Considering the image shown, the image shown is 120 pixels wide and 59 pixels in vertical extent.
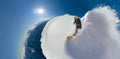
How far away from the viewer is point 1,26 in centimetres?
66

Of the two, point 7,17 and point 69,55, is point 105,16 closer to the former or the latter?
point 69,55

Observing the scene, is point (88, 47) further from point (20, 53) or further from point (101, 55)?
point (20, 53)

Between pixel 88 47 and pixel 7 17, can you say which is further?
pixel 7 17

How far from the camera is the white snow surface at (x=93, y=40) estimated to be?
1.66ft

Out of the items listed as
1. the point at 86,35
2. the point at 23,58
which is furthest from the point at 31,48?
the point at 86,35

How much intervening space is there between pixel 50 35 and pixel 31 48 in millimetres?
69

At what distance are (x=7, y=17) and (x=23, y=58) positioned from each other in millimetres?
140

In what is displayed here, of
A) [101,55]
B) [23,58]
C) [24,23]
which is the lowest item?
[101,55]

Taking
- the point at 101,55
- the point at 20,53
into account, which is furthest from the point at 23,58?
the point at 101,55

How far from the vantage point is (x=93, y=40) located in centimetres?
51

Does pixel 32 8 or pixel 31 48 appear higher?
pixel 32 8

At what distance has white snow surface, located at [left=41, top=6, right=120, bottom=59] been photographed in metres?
0.50

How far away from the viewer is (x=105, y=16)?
524 mm

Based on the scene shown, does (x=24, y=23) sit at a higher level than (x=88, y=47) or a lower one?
higher
